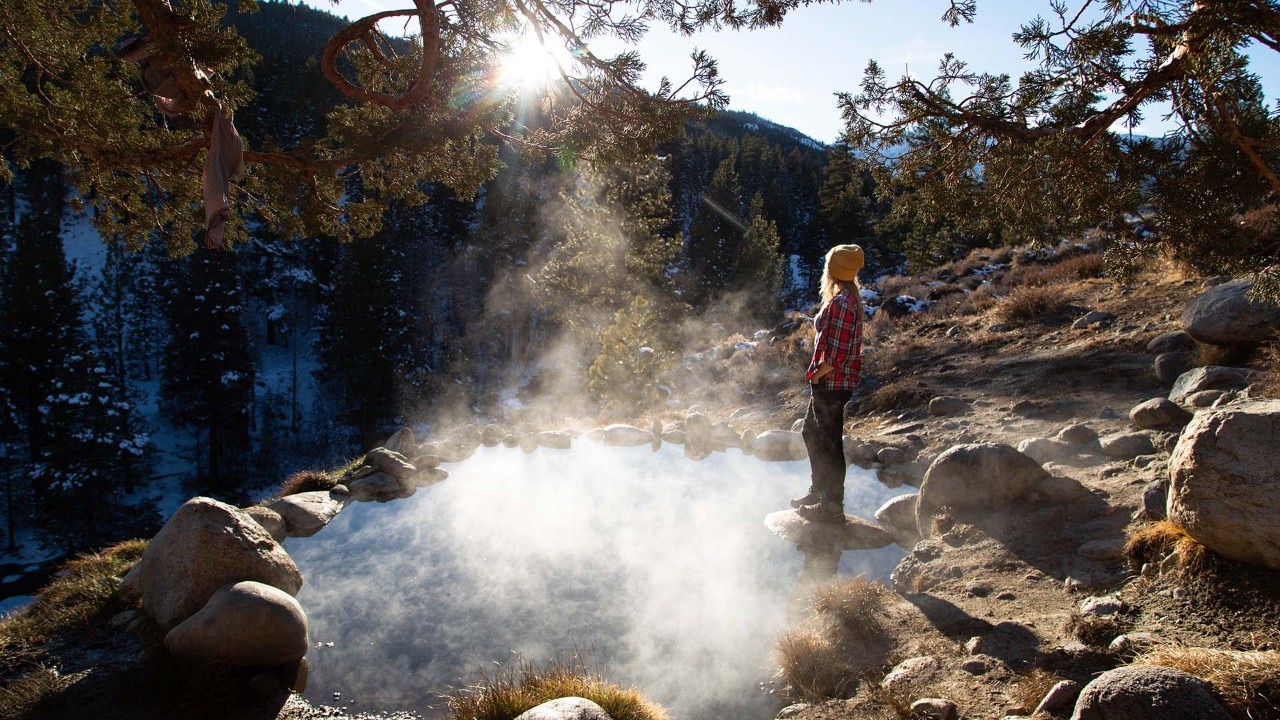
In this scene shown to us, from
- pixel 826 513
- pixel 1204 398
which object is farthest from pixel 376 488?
pixel 1204 398

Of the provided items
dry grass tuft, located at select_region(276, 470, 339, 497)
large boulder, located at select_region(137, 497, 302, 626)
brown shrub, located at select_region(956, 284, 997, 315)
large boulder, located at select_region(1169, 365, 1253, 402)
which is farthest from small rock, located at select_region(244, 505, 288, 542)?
brown shrub, located at select_region(956, 284, 997, 315)

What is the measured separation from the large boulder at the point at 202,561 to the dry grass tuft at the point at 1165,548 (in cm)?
465

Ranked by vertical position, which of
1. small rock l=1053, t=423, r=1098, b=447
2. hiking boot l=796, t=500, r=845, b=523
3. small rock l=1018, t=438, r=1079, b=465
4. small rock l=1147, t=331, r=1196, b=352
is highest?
small rock l=1147, t=331, r=1196, b=352

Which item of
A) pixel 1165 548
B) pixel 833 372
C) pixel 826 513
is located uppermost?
pixel 833 372

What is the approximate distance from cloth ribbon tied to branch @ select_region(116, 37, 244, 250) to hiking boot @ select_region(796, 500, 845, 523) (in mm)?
4155

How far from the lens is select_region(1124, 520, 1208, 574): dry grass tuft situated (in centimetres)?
271

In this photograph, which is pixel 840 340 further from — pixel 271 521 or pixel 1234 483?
pixel 271 521

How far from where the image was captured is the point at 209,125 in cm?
385

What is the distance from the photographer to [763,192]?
5844 centimetres

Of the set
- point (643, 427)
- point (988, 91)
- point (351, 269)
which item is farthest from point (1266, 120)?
point (351, 269)

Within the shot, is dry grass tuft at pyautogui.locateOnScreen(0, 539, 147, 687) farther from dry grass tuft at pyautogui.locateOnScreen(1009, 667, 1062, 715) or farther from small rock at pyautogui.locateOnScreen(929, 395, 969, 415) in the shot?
small rock at pyautogui.locateOnScreen(929, 395, 969, 415)

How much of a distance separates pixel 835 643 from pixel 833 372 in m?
1.79

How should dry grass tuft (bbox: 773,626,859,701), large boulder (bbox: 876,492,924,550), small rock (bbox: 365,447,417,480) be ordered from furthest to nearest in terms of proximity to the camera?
small rock (bbox: 365,447,417,480) → large boulder (bbox: 876,492,924,550) → dry grass tuft (bbox: 773,626,859,701)

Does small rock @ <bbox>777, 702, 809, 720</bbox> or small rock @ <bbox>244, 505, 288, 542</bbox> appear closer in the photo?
small rock @ <bbox>777, 702, 809, 720</bbox>
